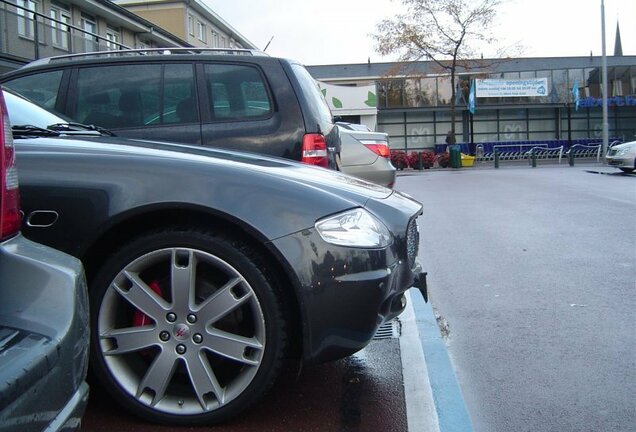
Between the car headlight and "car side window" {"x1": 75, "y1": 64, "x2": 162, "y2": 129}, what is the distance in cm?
279

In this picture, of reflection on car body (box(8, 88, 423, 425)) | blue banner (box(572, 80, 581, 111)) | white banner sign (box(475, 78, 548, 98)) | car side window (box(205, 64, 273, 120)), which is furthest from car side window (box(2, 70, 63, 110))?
blue banner (box(572, 80, 581, 111))

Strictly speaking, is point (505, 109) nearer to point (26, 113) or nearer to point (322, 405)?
point (26, 113)

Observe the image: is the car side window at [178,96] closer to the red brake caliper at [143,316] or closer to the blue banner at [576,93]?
the red brake caliper at [143,316]

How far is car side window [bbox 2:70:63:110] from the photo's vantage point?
206 inches

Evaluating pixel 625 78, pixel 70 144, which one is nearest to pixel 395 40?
pixel 625 78

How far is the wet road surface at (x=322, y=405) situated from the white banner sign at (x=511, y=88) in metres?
35.8

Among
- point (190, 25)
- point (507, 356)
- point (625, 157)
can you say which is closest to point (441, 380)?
point (507, 356)

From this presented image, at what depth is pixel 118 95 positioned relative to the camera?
17.0ft

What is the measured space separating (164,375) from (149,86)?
10.0 feet

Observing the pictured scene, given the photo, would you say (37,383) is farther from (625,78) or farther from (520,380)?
(625,78)

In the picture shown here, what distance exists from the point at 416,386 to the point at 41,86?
3.95 metres

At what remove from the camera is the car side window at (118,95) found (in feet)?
16.9

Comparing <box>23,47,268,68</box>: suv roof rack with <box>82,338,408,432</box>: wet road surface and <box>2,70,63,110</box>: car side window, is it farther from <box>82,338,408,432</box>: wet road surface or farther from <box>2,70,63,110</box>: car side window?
<box>82,338,408,432</box>: wet road surface

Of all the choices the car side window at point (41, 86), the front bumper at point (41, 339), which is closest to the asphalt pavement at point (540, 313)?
the front bumper at point (41, 339)
